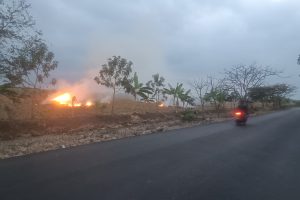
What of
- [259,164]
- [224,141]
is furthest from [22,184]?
[224,141]

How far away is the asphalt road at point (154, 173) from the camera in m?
7.69

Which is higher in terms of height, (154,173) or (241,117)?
(241,117)

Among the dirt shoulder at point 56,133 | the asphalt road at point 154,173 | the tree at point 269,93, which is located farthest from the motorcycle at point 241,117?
the tree at point 269,93

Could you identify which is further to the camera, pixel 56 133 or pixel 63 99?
pixel 63 99

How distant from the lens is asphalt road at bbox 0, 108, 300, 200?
769cm

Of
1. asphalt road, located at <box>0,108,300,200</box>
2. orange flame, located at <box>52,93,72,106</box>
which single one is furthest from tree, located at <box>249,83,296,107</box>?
asphalt road, located at <box>0,108,300,200</box>

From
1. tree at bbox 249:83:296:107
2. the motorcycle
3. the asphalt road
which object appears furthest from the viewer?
tree at bbox 249:83:296:107

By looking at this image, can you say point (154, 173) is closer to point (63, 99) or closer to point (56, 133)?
point (56, 133)

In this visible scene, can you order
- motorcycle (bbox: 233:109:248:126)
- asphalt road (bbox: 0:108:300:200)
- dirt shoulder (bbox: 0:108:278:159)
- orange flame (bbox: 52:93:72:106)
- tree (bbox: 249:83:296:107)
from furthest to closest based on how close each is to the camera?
1. tree (bbox: 249:83:296:107)
2. orange flame (bbox: 52:93:72:106)
3. motorcycle (bbox: 233:109:248:126)
4. dirt shoulder (bbox: 0:108:278:159)
5. asphalt road (bbox: 0:108:300:200)

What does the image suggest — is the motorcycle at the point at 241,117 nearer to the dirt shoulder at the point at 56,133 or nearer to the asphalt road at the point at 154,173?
the dirt shoulder at the point at 56,133

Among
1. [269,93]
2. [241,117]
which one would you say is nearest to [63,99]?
[241,117]

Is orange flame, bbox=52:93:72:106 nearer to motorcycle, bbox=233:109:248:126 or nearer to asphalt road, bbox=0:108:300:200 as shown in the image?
motorcycle, bbox=233:109:248:126

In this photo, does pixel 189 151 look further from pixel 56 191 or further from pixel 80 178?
pixel 56 191

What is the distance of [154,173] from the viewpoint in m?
9.68
